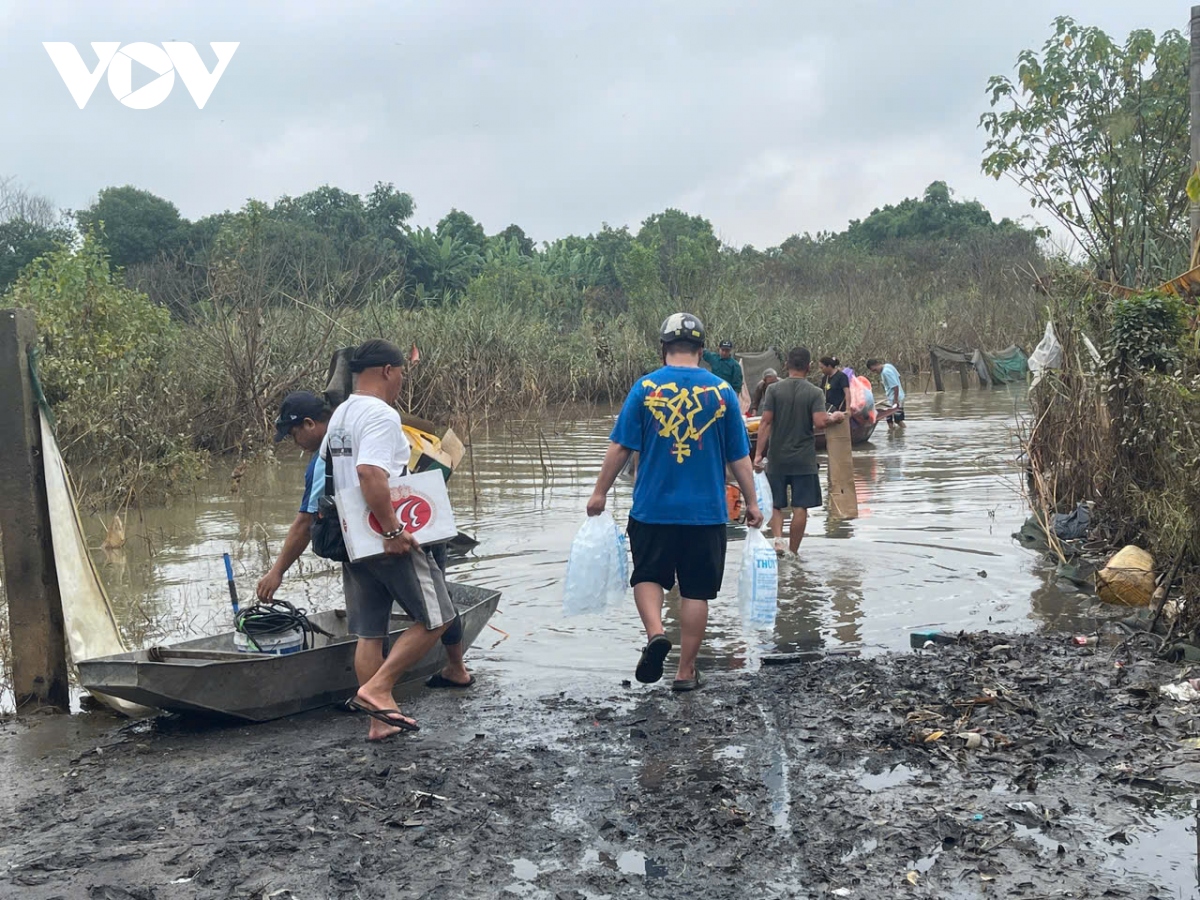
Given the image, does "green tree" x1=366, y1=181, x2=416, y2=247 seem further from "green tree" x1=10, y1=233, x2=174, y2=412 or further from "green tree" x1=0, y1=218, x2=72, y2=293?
"green tree" x1=10, y1=233, x2=174, y2=412

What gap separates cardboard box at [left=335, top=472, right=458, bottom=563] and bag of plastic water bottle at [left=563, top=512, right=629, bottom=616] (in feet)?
3.18

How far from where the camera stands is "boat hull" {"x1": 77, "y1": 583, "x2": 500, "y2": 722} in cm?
532

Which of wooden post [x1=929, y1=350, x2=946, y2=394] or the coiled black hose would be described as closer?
the coiled black hose

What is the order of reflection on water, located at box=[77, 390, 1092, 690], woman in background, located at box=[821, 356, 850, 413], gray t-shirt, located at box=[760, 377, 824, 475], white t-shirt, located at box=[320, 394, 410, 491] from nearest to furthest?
1. white t-shirt, located at box=[320, 394, 410, 491]
2. reflection on water, located at box=[77, 390, 1092, 690]
3. gray t-shirt, located at box=[760, 377, 824, 475]
4. woman in background, located at box=[821, 356, 850, 413]

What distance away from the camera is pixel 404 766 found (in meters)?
4.96

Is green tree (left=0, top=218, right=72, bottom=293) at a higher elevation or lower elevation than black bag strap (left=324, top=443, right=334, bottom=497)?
higher

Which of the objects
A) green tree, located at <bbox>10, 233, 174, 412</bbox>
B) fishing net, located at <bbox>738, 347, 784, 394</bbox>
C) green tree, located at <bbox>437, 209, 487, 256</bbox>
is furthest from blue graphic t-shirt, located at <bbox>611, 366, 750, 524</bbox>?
green tree, located at <bbox>437, 209, 487, 256</bbox>

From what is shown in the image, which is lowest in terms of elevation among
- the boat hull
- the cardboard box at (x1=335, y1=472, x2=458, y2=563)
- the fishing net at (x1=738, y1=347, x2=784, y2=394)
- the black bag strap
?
the boat hull

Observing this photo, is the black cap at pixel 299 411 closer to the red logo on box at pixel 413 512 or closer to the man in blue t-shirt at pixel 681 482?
the red logo on box at pixel 413 512

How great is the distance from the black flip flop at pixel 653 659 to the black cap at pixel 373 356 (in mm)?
1895

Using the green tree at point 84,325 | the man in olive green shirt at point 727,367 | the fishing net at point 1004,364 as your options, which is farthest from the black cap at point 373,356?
the fishing net at point 1004,364

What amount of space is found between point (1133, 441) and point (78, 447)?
13.0 metres

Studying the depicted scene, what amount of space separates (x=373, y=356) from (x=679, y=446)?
163 cm

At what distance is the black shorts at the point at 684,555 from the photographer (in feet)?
19.8
